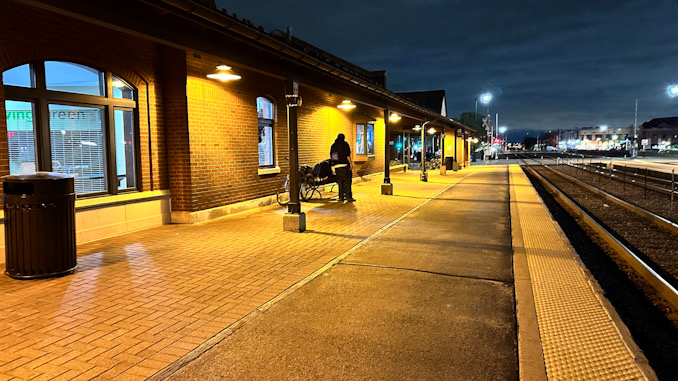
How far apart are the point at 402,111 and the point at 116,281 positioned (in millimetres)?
15079

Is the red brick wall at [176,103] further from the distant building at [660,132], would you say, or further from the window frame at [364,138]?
the distant building at [660,132]

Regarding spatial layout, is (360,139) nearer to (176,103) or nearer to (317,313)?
(176,103)

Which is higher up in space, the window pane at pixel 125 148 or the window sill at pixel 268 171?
the window pane at pixel 125 148

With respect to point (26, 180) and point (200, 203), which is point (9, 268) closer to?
point (26, 180)

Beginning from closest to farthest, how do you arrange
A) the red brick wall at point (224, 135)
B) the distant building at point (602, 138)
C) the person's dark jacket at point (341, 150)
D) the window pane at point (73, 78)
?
the window pane at point (73, 78), the red brick wall at point (224, 135), the person's dark jacket at point (341, 150), the distant building at point (602, 138)

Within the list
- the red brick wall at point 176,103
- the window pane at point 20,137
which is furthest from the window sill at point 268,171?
the window pane at point 20,137

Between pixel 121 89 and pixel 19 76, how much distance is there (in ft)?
6.51

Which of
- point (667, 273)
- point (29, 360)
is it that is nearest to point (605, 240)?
point (667, 273)

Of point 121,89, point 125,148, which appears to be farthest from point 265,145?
point 121,89

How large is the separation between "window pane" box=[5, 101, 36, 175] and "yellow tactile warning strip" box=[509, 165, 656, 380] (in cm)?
692

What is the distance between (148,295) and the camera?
486 cm

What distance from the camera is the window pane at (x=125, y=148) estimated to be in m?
8.28

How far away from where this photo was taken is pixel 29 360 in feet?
11.1

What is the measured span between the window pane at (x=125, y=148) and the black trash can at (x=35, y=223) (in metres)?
3.03
